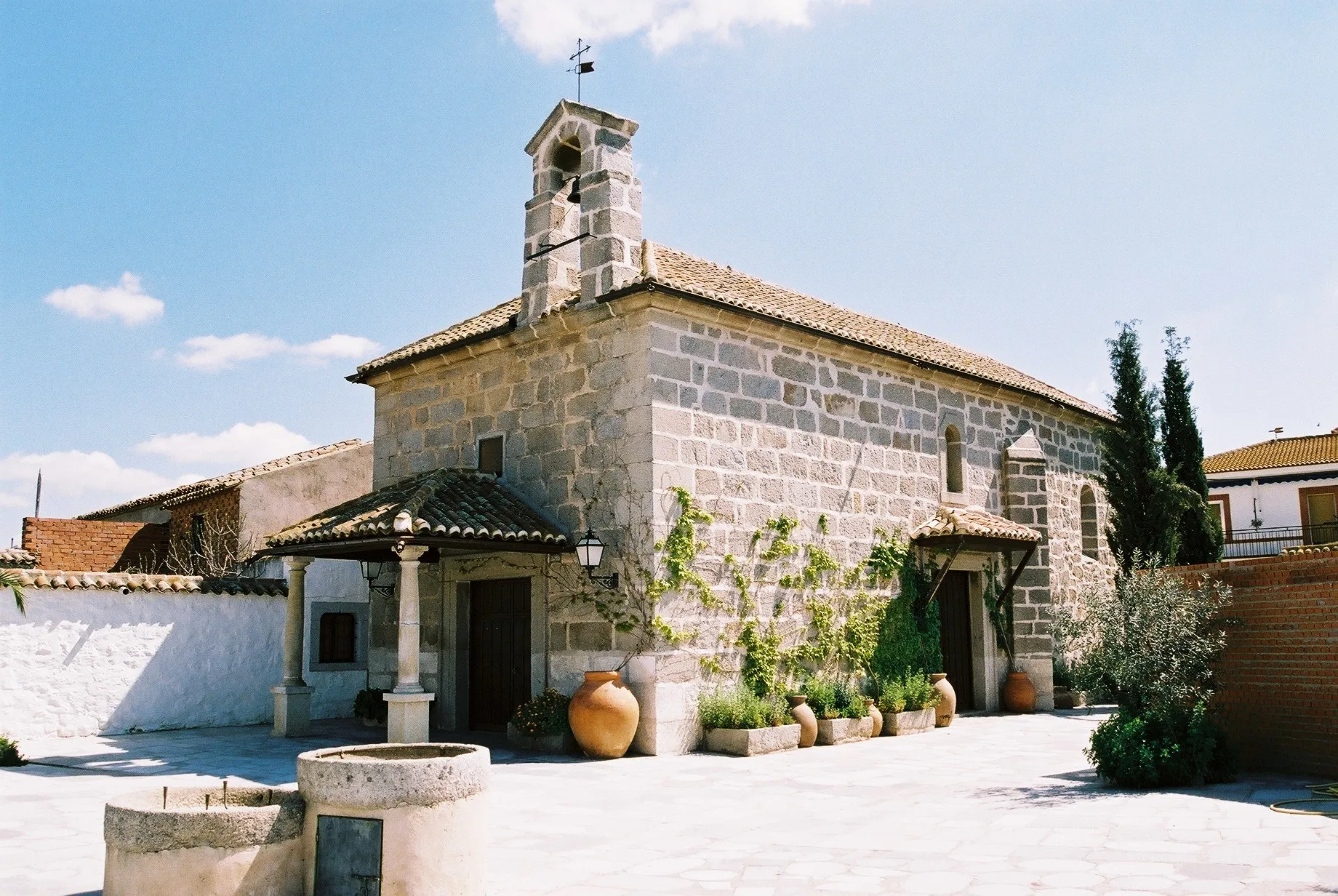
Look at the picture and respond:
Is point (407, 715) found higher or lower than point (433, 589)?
lower

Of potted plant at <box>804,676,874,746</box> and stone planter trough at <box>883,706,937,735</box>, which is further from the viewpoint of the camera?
Answer: stone planter trough at <box>883,706,937,735</box>

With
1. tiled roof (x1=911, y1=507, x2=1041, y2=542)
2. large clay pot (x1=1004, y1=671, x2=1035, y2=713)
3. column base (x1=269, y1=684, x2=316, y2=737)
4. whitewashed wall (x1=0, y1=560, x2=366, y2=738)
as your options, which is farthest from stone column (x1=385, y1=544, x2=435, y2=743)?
large clay pot (x1=1004, y1=671, x2=1035, y2=713)

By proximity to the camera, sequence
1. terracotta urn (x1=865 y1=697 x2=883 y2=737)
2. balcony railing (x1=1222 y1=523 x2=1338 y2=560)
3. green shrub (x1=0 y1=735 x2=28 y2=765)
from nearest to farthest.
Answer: green shrub (x1=0 y1=735 x2=28 y2=765) → terracotta urn (x1=865 y1=697 x2=883 y2=737) → balcony railing (x1=1222 y1=523 x2=1338 y2=560)

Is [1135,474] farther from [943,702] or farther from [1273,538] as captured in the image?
[1273,538]

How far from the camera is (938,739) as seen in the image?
40.9 ft

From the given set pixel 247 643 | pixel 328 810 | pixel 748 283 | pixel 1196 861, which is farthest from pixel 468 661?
pixel 1196 861

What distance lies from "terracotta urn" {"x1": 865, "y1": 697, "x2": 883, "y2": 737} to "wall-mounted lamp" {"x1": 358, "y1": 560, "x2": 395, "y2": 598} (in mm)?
6540

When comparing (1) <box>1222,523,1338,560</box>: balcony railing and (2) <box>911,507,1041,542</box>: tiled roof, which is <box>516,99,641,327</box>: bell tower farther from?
(1) <box>1222,523,1338,560</box>: balcony railing

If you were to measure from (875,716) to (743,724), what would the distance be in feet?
7.82

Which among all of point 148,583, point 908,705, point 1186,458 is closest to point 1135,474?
point 1186,458

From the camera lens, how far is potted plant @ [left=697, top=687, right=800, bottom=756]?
11.3m

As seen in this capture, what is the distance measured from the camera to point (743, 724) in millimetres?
→ 11383

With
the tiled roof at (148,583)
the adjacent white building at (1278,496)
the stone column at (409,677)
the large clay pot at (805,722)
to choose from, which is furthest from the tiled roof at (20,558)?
A: the adjacent white building at (1278,496)

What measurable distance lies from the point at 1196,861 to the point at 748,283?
10050mm
